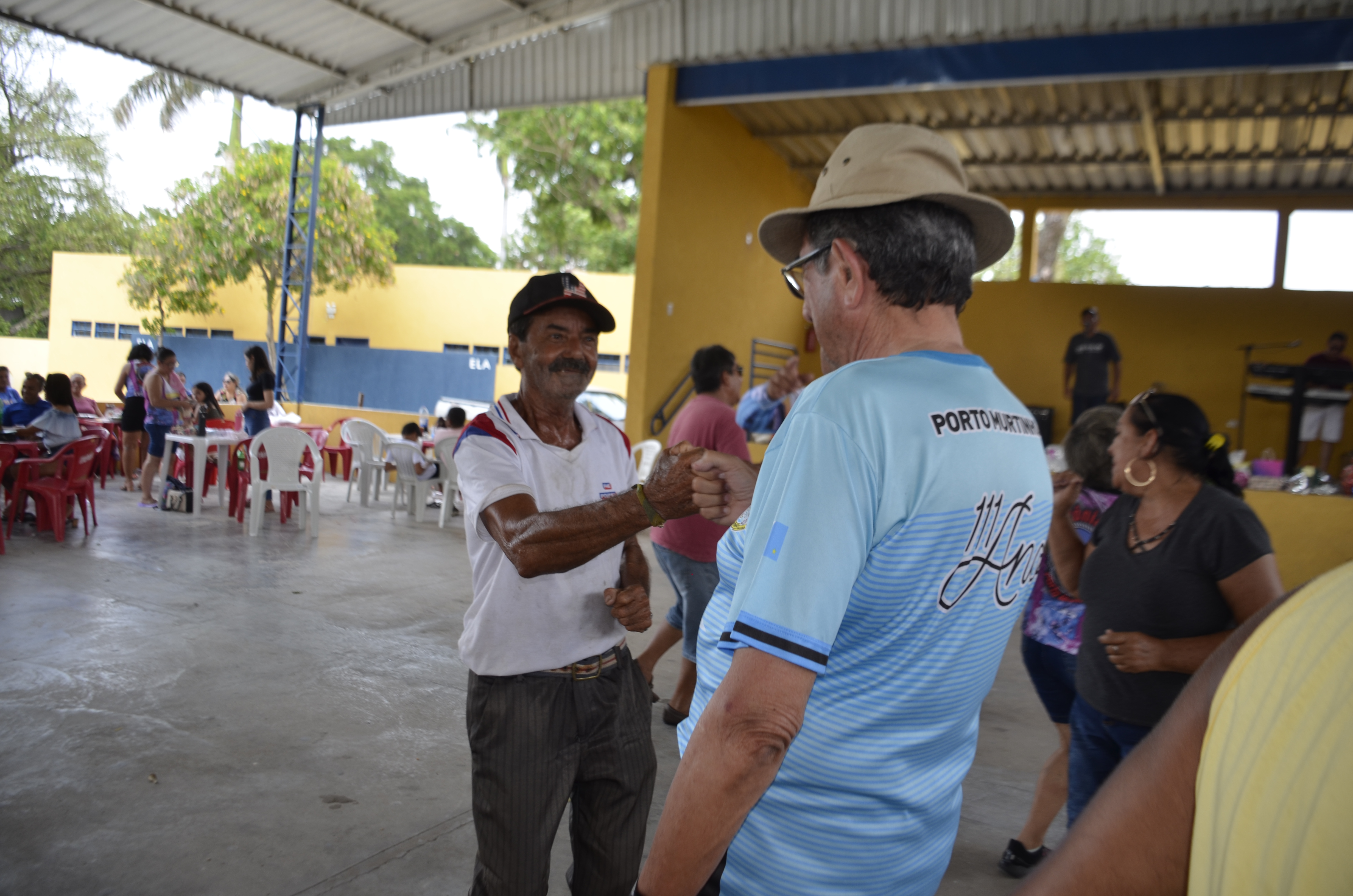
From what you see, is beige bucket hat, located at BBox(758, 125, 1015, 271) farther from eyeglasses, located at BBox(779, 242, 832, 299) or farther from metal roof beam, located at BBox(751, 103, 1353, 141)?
metal roof beam, located at BBox(751, 103, 1353, 141)

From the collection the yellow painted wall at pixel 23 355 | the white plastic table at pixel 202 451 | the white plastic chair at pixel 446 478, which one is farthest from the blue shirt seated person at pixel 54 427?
the yellow painted wall at pixel 23 355

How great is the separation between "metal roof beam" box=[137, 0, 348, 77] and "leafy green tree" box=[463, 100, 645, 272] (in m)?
9.82

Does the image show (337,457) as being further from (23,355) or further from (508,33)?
(23,355)

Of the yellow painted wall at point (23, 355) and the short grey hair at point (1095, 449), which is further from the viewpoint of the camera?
the yellow painted wall at point (23, 355)

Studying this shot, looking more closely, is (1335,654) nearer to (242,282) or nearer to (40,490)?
(40,490)

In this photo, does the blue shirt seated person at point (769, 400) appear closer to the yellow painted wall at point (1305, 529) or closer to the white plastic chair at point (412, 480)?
the yellow painted wall at point (1305, 529)

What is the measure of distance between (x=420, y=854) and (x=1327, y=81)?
12.6 m

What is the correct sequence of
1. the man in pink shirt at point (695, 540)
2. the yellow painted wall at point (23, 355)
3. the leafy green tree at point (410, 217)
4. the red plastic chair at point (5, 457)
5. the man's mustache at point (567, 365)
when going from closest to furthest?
the man's mustache at point (567, 365)
the man in pink shirt at point (695, 540)
the red plastic chair at point (5, 457)
the yellow painted wall at point (23, 355)
the leafy green tree at point (410, 217)

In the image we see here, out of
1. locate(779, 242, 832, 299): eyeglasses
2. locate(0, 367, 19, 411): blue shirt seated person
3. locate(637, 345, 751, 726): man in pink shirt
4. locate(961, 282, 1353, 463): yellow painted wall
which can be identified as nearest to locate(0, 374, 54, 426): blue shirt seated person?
locate(0, 367, 19, 411): blue shirt seated person

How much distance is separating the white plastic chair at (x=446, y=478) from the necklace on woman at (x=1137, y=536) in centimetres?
784

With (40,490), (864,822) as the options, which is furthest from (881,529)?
(40,490)

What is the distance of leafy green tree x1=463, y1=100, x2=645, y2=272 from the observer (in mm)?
22625

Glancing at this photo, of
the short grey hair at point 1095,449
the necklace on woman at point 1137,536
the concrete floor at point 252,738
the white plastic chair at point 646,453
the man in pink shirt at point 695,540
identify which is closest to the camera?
the necklace on woman at point 1137,536

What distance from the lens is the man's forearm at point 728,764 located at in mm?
948
